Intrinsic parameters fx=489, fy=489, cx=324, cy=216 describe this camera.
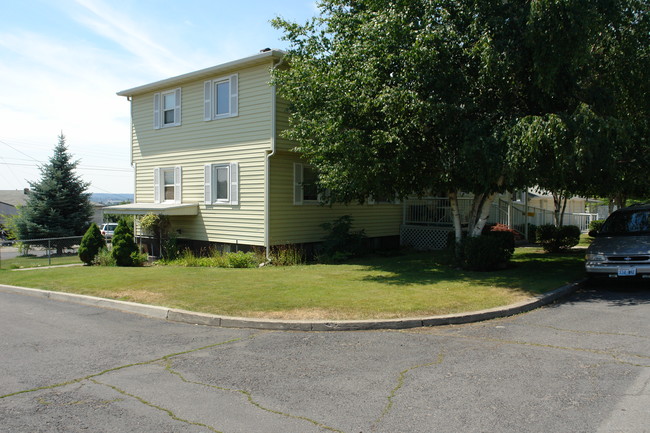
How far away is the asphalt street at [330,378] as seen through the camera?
4273 mm

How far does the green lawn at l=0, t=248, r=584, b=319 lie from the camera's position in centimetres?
851

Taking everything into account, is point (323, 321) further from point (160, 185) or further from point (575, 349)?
point (160, 185)

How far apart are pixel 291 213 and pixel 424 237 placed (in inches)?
259

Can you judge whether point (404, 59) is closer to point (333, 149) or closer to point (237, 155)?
point (333, 149)

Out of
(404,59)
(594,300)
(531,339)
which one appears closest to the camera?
(531,339)

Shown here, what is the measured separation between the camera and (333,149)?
1201cm

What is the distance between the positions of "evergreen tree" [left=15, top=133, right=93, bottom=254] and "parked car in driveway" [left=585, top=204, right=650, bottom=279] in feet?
88.9

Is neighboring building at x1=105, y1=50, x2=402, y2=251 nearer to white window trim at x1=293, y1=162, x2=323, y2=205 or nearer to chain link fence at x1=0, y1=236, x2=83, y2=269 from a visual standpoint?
white window trim at x1=293, y1=162, x2=323, y2=205

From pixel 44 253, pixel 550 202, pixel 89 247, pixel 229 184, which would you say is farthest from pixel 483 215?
pixel 550 202

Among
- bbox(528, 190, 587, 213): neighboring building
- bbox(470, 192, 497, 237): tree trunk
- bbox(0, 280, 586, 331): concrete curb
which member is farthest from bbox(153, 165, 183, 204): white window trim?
bbox(528, 190, 587, 213): neighboring building

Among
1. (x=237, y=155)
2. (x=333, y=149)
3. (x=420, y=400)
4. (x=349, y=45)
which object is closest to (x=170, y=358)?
(x=420, y=400)

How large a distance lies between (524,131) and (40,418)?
9.43 meters

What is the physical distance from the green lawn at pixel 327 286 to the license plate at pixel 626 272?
1147 mm

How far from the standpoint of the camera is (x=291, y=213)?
54.9 feet
